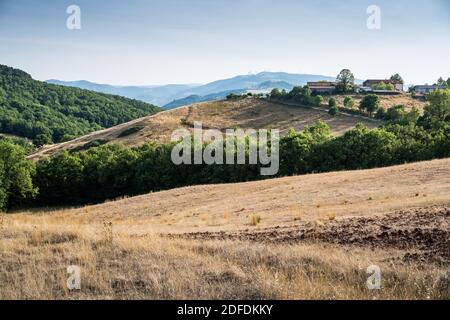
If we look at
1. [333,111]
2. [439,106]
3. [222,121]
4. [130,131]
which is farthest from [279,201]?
[130,131]

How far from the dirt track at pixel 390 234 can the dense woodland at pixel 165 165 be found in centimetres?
4208

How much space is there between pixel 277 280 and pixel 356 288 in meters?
1.49

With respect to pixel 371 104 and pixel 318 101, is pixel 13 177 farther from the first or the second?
pixel 371 104

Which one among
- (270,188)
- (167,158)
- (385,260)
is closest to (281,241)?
(385,260)

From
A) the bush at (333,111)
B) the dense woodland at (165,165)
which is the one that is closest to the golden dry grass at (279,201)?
the dense woodland at (165,165)

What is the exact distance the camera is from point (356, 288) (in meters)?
7.47

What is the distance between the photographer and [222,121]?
400ft

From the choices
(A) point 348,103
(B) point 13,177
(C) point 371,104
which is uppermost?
(A) point 348,103

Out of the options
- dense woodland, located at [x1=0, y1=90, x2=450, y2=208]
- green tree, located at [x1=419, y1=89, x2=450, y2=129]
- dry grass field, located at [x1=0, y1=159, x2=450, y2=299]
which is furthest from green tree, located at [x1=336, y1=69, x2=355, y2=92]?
dry grass field, located at [x1=0, y1=159, x2=450, y2=299]

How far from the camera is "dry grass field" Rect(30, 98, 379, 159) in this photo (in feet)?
355

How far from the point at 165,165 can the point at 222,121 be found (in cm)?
5982

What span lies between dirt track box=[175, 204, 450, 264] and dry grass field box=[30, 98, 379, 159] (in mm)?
86153

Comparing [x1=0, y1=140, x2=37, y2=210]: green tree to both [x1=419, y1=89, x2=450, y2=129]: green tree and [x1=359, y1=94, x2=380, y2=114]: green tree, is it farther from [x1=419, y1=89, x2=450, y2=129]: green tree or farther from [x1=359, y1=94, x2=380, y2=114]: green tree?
[x1=359, y1=94, x2=380, y2=114]: green tree
